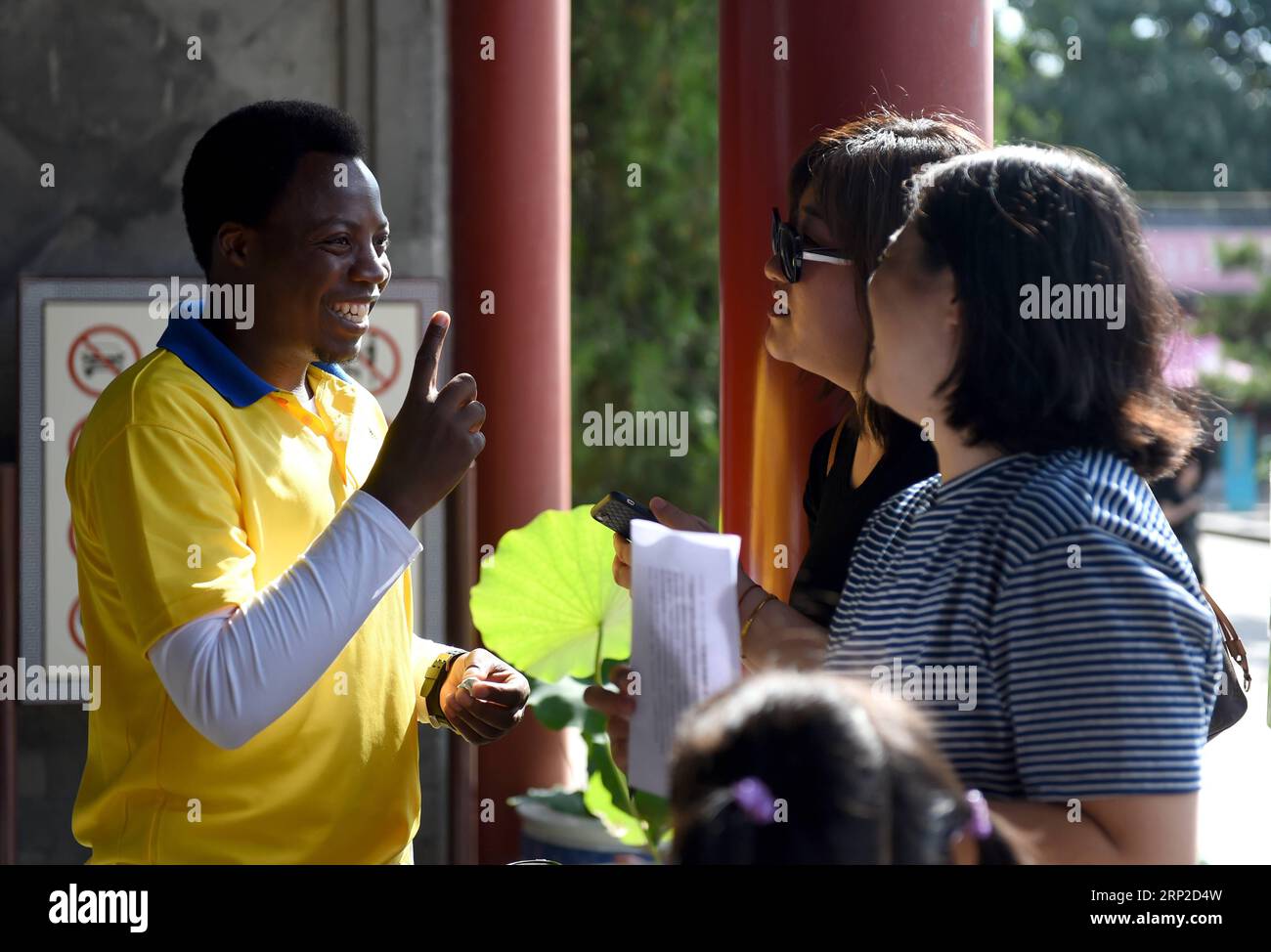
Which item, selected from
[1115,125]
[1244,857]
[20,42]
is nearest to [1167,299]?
[20,42]

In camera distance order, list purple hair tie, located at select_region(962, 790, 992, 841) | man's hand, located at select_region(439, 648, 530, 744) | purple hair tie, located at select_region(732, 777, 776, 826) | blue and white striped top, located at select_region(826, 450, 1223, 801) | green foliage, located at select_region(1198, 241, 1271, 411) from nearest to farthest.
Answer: purple hair tie, located at select_region(732, 777, 776, 826) < purple hair tie, located at select_region(962, 790, 992, 841) < blue and white striped top, located at select_region(826, 450, 1223, 801) < man's hand, located at select_region(439, 648, 530, 744) < green foliage, located at select_region(1198, 241, 1271, 411)

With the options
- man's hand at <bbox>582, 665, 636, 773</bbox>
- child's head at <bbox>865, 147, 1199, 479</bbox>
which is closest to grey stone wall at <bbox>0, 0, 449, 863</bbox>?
man's hand at <bbox>582, 665, 636, 773</bbox>

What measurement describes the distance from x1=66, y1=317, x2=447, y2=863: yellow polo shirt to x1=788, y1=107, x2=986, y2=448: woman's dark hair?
793mm

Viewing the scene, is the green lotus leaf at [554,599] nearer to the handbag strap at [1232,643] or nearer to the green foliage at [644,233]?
the handbag strap at [1232,643]

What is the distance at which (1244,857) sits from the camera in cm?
489

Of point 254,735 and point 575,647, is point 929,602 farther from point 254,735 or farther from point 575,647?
point 575,647

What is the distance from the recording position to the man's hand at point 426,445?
177 cm

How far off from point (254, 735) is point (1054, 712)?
960 mm

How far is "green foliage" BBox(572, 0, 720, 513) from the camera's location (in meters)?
7.89

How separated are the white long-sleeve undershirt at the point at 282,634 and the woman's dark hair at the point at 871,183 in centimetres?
77

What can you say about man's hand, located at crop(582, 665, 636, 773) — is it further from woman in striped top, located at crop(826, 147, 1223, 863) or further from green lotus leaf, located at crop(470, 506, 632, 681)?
green lotus leaf, located at crop(470, 506, 632, 681)

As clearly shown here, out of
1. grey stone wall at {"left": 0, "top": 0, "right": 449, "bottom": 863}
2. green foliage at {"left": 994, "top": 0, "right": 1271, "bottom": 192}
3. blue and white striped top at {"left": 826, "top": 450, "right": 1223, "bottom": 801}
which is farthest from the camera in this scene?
green foliage at {"left": 994, "top": 0, "right": 1271, "bottom": 192}

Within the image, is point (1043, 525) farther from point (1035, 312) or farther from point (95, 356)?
point (95, 356)

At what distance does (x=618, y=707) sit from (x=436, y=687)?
56 cm
